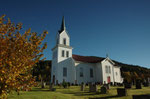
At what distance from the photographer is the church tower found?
32.0 metres

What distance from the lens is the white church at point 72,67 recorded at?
106 ft

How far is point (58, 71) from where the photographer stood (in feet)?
103

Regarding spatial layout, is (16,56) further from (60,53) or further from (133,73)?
(133,73)

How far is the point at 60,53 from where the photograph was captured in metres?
33.6

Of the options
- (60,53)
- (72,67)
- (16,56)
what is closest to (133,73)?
Answer: (72,67)

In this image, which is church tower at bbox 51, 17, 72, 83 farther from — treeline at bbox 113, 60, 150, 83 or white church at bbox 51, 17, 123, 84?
treeline at bbox 113, 60, 150, 83

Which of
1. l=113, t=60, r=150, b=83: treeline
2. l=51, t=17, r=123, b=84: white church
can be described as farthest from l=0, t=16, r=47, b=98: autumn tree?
l=113, t=60, r=150, b=83: treeline

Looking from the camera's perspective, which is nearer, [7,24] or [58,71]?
[7,24]

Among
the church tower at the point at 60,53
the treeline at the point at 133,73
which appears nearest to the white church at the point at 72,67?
the church tower at the point at 60,53

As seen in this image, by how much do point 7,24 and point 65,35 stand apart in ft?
102

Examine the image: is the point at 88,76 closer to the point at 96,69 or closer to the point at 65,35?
the point at 96,69

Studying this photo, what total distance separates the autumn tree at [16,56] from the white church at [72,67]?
82.5 ft

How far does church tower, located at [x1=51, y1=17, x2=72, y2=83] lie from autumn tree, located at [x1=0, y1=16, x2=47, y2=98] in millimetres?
25644

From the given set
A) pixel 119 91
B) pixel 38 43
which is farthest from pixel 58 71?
pixel 38 43
